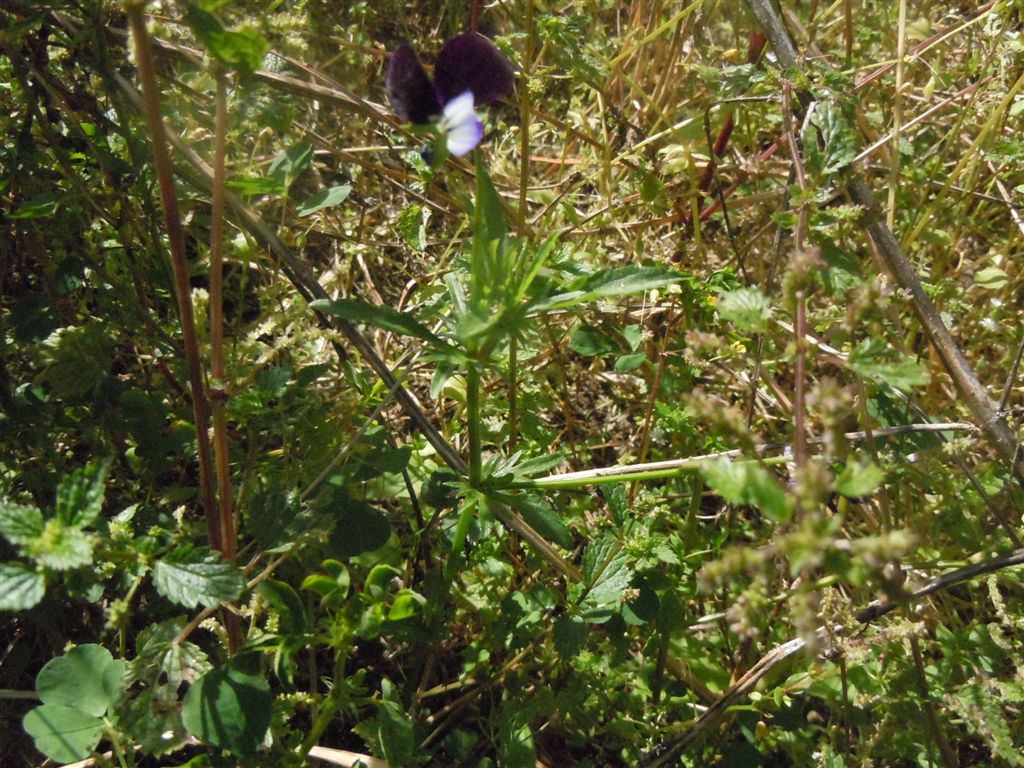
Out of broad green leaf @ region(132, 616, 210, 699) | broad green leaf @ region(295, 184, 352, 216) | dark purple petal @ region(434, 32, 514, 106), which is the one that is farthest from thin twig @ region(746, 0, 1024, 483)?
broad green leaf @ region(132, 616, 210, 699)

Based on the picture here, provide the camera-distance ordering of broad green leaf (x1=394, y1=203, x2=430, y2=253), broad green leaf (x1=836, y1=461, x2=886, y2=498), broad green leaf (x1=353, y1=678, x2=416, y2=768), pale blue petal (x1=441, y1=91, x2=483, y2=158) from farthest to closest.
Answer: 1. broad green leaf (x1=394, y1=203, x2=430, y2=253)
2. broad green leaf (x1=353, y1=678, x2=416, y2=768)
3. pale blue petal (x1=441, y1=91, x2=483, y2=158)
4. broad green leaf (x1=836, y1=461, x2=886, y2=498)

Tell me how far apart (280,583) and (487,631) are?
1.57 feet

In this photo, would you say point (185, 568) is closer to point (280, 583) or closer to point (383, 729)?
point (280, 583)

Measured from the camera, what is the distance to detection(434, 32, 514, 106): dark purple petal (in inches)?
49.2

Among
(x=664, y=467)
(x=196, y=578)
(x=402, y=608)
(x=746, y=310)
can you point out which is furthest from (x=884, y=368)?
(x=196, y=578)

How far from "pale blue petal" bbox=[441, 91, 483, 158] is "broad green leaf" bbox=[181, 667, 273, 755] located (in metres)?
0.81

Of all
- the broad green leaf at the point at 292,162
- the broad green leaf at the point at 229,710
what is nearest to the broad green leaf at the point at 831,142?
the broad green leaf at the point at 292,162

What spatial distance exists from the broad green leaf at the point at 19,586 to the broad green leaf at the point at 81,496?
74 millimetres

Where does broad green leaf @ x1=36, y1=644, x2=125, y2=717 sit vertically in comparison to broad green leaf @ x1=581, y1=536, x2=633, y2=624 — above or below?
below

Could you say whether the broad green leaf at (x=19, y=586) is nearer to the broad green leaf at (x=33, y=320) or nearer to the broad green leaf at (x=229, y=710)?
the broad green leaf at (x=229, y=710)

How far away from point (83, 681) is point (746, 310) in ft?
→ 3.71

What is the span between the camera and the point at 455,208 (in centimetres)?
214

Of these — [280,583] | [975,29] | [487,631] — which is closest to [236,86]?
[280,583]

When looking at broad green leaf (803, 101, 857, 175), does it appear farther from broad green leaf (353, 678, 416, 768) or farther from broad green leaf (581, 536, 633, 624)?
broad green leaf (353, 678, 416, 768)
